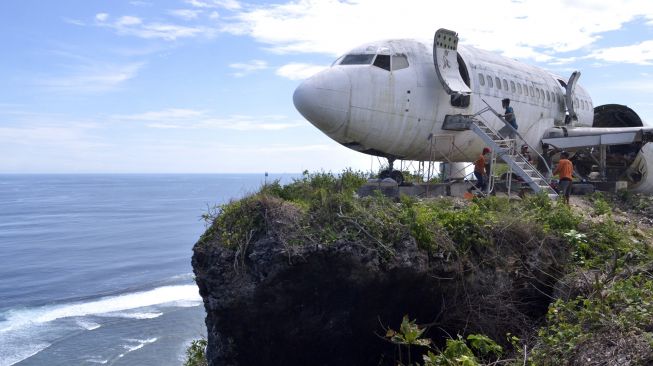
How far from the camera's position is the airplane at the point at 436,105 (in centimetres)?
1160

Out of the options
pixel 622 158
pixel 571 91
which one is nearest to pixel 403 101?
pixel 571 91

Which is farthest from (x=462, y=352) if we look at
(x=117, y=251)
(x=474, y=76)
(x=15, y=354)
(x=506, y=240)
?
(x=117, y=251)

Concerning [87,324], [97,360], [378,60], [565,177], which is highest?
[378,60]

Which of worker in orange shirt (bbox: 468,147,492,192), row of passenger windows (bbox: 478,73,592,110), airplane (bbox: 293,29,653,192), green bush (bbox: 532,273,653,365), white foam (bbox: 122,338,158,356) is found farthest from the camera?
white foam (bbox: 122,338,158,356)

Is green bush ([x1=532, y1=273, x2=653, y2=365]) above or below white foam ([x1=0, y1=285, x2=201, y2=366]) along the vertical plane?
above

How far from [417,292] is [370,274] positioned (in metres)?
0.98

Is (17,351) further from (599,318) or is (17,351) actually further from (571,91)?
(599,318)

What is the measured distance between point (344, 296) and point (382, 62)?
5.56 meters

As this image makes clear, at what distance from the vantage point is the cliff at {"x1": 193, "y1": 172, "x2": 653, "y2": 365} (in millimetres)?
8523

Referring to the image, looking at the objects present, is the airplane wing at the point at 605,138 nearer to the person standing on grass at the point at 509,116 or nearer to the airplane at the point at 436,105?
the airplane at the point at 436,105

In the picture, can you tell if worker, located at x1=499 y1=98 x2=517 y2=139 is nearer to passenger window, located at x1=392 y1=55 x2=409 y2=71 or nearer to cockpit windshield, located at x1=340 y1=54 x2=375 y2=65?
passenger window, located at x1=392 y1=55 x2=409 y2=71

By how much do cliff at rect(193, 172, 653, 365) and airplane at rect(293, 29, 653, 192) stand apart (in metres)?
2.47

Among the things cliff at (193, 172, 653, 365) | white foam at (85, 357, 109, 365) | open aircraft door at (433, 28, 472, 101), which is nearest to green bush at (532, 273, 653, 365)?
cliff at (193, 172, 653, 365)

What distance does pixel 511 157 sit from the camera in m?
13.1
